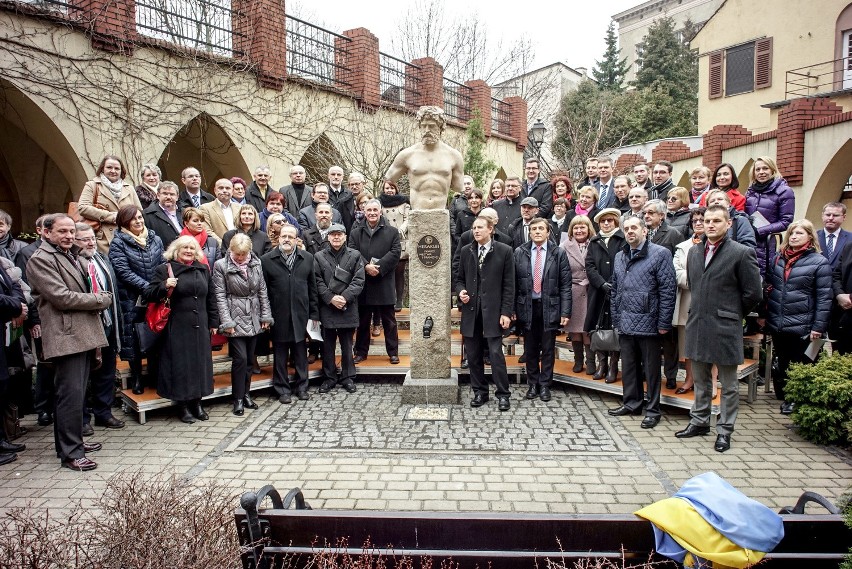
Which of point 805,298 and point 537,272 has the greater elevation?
point 537,272

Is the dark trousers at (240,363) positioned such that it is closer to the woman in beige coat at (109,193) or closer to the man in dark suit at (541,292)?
the woman in beige coat at (109,193)

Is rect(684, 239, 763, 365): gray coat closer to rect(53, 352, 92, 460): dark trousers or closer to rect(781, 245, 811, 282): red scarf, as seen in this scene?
rect(781, 245, 811, 282): red scarf

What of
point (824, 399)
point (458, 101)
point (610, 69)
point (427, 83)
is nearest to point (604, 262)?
point (824, 399)

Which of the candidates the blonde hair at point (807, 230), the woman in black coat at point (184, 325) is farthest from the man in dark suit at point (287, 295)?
the blonde hair at point (807, 230)

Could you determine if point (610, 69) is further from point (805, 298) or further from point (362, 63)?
point (805, 298)

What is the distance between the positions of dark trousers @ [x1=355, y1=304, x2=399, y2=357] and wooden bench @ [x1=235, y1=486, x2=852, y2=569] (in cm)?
542

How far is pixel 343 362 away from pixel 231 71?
800 cm

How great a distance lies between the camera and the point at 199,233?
7.37 meters

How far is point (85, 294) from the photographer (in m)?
5.36

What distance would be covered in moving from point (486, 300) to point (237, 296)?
2849 mm

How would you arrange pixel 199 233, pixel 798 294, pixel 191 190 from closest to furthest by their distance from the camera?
pixel 798 294 → pixel 199 233 → pixel 191 190

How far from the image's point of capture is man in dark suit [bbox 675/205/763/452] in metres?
5.55

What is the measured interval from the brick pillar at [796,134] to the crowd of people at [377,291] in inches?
391

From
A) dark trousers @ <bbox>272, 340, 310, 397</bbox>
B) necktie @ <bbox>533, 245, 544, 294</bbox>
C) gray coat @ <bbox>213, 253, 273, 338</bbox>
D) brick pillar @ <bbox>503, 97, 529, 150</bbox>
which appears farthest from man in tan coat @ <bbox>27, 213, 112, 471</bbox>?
brick pillar @ <bbox>503, 97, 529, 150</bbox>
